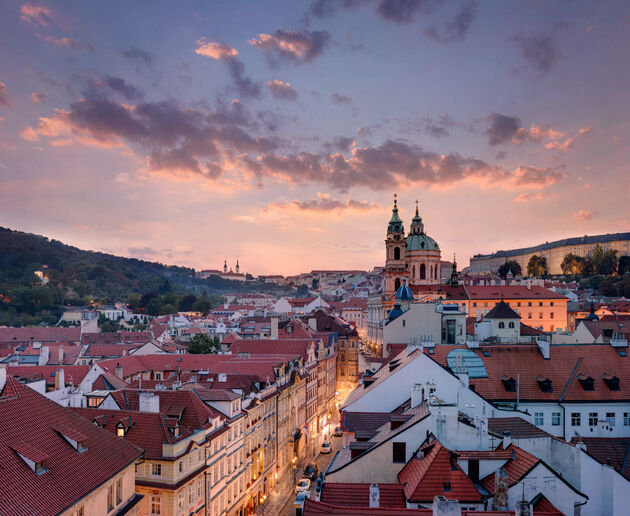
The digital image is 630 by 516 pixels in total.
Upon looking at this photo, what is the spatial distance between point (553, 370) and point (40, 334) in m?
92.6

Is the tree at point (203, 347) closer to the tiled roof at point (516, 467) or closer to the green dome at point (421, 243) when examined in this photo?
the tiled roof at point (516, 467)

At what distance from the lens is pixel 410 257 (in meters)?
121

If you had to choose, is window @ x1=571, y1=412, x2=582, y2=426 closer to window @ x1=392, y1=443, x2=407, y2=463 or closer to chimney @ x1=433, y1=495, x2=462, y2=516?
window @ x1=392, y1=443, x2=407, y2=463

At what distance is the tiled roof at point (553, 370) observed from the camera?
35812 mm

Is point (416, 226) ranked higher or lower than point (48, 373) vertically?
higher

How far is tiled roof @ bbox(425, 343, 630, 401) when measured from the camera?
3581 cm

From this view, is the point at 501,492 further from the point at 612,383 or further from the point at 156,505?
the point at 612,383

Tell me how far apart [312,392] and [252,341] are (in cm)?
978

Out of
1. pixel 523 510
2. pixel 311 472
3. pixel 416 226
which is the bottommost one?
pixel 311 472

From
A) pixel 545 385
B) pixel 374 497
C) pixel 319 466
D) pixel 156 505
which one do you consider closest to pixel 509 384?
pixel 545 385

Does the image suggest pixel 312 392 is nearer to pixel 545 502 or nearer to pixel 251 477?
pixel 251 477

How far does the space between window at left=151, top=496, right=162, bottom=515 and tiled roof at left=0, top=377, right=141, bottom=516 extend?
7.10m

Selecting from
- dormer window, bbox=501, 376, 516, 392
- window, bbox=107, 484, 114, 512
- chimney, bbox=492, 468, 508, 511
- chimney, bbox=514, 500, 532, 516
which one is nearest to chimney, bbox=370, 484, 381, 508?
chimney, bbox=492, 468, 508, 511

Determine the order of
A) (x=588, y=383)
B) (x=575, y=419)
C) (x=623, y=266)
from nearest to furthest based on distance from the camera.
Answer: (x=575, y=419), (x=588, y=383), (x=623, y=266)
